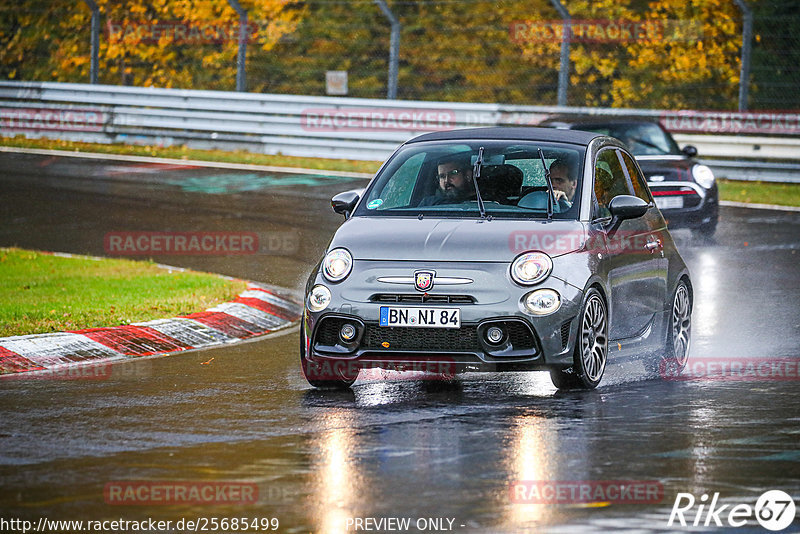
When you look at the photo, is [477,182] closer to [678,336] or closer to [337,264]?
[337,264]

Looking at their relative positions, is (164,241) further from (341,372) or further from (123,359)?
(341,372)

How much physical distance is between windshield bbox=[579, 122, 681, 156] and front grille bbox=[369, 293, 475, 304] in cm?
1001

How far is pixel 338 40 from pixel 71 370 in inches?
811

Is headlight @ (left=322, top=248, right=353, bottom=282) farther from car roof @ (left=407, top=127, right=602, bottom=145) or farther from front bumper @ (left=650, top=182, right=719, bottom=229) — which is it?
front bumper @ (left=650, top=182, right=719, bottom=229)

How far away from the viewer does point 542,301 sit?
→ 28.9 ft

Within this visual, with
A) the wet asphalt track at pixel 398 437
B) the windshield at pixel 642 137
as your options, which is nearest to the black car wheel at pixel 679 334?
the wet asphalt track at pixel 398 437

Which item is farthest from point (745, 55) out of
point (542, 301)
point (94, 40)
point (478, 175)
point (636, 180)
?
point (542, 301)

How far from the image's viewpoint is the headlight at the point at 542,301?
8.77 m

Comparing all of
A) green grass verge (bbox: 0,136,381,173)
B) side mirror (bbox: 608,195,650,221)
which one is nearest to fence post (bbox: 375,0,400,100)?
green grass verge (bbox: 0,136,381,173)

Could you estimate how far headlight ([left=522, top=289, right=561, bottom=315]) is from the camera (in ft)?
28.8

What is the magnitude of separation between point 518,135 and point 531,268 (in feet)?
5.18

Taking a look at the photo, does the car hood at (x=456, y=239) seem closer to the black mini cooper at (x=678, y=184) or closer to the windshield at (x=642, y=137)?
the black mini cooper at (x=678, y=184)

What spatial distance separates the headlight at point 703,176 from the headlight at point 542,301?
9.30 metres

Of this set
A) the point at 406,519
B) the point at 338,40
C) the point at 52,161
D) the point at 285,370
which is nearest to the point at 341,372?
the point at 285,370
